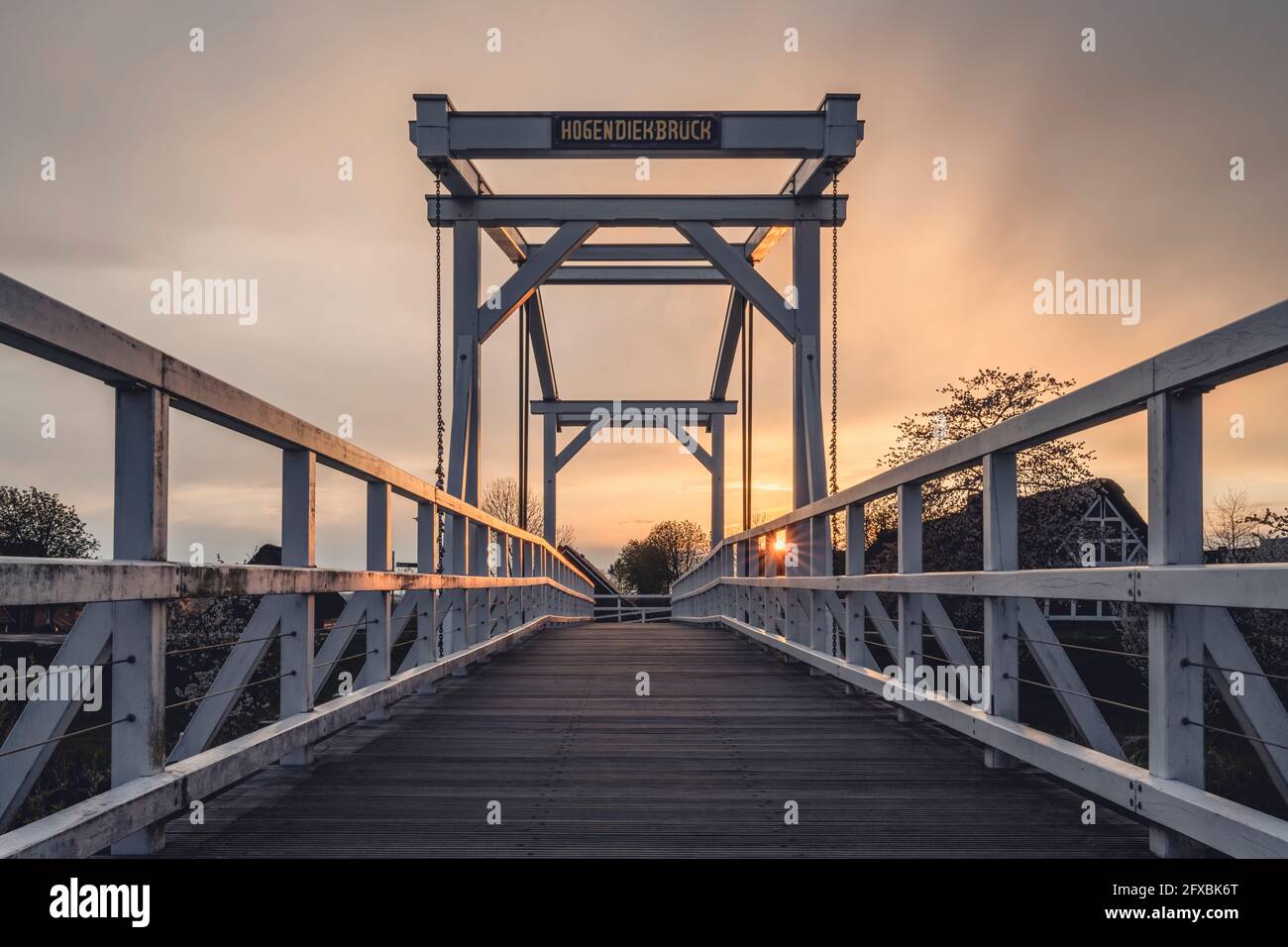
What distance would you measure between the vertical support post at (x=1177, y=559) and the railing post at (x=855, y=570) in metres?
3.03

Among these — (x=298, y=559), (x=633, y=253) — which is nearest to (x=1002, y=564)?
(x=298, y=559)

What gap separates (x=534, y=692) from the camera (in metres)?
6.15

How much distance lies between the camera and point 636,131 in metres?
10.5

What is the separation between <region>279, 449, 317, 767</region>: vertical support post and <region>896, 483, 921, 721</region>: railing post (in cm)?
230

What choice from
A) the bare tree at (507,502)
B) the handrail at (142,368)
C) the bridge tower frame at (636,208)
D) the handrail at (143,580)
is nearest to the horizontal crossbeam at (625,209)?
the bridge tower frame at (636,208)

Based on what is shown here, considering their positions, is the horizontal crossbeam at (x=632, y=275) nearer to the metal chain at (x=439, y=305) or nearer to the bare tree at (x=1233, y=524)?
the metal chain at (x=439, y=305)

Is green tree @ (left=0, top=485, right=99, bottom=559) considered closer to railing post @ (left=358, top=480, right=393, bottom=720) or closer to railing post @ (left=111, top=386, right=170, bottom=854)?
railing post @ (left=358, top=480, right=393, bottom=720)

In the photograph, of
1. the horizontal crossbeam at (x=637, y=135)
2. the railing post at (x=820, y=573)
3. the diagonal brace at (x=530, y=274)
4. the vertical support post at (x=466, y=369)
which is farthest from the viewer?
the diagonal brace at (x=530, y=274)

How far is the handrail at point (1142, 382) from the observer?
2.06 m

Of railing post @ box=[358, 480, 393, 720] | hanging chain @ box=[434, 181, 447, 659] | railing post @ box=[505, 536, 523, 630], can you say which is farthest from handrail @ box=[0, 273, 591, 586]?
hanging chain @ box=[434, 181, 447, 659]

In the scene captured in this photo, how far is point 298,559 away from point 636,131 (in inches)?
309

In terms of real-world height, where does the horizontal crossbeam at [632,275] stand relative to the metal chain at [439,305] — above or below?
above
